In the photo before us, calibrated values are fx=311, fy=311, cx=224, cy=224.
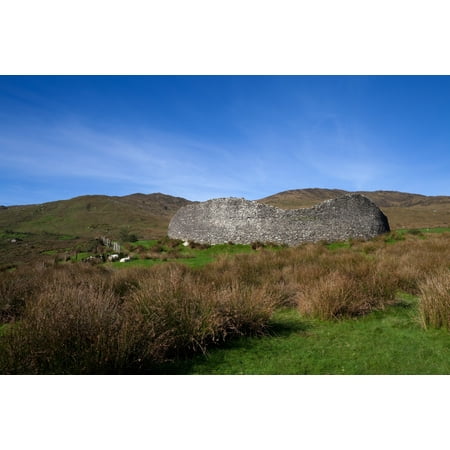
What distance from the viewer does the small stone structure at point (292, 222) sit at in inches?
942

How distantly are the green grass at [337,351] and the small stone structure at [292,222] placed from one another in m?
18.8

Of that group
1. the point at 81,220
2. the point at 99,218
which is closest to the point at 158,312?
the point at 81,220

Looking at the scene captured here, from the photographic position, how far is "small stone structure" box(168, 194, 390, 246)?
23938 millimetres

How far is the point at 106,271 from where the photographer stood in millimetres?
10430

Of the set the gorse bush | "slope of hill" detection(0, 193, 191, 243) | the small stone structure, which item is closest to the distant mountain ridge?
"slope of hill" detection(0, 193, 191, 243)

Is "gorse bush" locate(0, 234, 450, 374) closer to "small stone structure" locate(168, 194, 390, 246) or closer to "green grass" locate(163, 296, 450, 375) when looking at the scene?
"green grass" locate(163, 296, 450, 375)

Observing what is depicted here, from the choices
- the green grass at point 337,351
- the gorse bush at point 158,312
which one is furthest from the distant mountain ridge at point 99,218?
the green grass at point 337,351

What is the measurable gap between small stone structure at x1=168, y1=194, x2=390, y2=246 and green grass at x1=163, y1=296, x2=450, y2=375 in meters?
18.8

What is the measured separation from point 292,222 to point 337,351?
812 inches

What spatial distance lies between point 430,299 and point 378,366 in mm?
2185

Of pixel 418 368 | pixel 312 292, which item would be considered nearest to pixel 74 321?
pixel 418 368

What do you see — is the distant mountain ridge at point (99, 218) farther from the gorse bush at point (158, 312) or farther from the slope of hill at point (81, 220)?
the gorse bush at point (158, 312)

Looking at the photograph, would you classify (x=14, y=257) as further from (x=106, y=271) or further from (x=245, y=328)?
(x=245, y=328)

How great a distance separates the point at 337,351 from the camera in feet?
12.9
